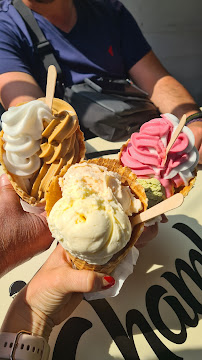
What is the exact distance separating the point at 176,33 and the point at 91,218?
13.0ft

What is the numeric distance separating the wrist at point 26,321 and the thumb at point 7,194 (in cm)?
54

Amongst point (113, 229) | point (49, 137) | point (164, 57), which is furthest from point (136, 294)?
point (164, 57)

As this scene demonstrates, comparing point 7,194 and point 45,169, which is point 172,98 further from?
point 7,194

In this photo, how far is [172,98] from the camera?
2.76 metres

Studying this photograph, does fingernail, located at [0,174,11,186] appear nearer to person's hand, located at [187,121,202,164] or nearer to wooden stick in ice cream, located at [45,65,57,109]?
wooden stick in ice cream, located at [45,65,57,109]

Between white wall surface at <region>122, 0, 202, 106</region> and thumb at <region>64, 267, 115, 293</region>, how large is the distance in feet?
12.5

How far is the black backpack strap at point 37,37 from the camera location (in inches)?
102

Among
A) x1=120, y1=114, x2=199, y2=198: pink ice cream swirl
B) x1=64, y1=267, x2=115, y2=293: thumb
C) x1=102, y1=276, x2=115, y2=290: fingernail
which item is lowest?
x1=102, y1=276, x2=115, y2=290: fingernail

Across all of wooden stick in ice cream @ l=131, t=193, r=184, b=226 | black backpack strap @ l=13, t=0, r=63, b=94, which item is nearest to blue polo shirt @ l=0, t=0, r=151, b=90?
black backpack strap @ l=13, t=0, r=63, b=94

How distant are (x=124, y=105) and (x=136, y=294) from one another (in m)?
1.60

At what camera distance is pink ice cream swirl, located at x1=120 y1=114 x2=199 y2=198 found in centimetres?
160

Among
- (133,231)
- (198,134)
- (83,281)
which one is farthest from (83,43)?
(83,281)

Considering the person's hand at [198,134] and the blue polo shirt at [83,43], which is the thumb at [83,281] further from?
the blue polo shirt at [83,43]

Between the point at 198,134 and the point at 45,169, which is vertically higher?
the point at 45,169
